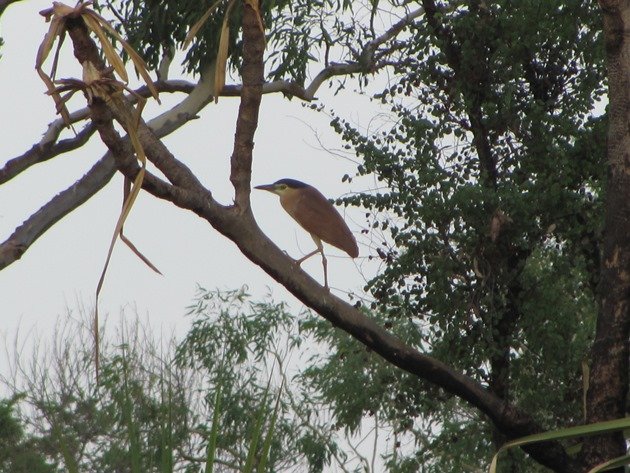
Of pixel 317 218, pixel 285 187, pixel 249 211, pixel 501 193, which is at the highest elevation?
pixel 501 193

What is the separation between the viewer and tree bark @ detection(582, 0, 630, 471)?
9.95ft

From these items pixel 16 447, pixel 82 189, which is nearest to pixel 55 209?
pixel 82 189

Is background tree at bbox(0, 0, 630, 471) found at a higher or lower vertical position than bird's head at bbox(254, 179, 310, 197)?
higher

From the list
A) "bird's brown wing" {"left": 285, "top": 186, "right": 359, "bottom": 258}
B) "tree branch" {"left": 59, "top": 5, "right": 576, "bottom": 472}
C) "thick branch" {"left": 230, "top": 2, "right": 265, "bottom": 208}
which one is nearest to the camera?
"tree branch" {"left": 59, "top": 5, "right": 576, "bottom": 472}

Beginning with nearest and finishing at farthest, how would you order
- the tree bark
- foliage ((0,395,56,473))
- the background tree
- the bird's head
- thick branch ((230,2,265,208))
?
1. thick branch ((230,2,265,208))
2. the tree bark
3. the bird's head
4. the background tree
5. foliage ((0,395,56,473))

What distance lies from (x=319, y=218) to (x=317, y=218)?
0.4 inches

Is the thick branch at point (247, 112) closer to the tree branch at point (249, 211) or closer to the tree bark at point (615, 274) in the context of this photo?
the tree branch at point (249, 211)

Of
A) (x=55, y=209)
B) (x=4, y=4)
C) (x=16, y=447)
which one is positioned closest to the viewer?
(x=4, y=4)

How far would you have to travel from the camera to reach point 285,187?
4223 millimetres

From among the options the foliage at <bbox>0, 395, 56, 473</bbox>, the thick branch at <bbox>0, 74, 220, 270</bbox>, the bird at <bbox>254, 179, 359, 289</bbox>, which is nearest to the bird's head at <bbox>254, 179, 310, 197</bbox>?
the bird at <bbox>254, 179, 359, 289</bbox>

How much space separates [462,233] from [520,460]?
127 cm

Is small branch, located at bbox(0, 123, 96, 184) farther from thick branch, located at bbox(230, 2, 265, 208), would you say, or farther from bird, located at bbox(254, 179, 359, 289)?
thick branch, located at bbox(230, 2, 265, 208)

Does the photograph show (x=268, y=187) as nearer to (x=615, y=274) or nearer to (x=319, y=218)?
(x=319, y=218)

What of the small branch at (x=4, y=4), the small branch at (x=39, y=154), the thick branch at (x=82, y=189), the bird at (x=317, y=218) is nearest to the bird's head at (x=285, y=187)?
the bird at (x=317, y=218)
